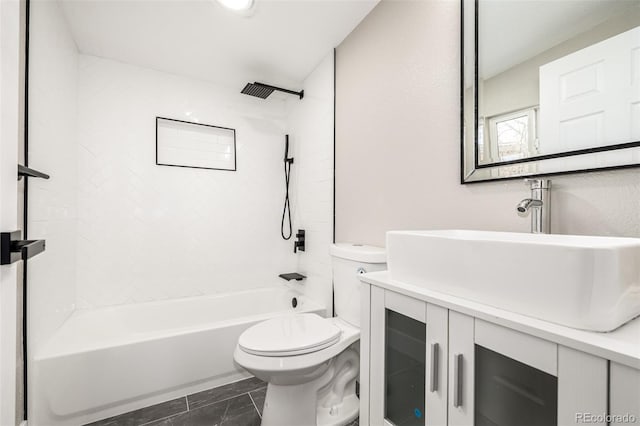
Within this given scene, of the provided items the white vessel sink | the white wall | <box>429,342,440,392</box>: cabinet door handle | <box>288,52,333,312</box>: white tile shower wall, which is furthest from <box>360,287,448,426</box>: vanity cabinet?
<box>288,52,333,312</box>: white tile shower wall

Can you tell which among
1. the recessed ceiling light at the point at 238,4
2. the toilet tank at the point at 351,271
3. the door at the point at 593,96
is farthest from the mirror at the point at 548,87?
the recessed ceiling light at the point at 238,4

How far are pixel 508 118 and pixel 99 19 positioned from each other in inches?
91.1

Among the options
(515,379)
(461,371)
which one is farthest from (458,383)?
(515,379)

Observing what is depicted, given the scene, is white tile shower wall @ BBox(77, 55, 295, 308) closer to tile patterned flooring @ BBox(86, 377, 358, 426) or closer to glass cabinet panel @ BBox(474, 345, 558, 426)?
tile patterned flooring @ BBox(86, 377, 358, 426)

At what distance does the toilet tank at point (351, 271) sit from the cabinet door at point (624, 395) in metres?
0.99

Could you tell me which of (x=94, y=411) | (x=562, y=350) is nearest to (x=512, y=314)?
(x=562, y=350)

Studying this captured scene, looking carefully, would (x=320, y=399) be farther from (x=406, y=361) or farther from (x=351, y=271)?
(x=406, y=361)

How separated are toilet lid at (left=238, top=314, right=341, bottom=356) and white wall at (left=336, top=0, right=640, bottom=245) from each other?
588 mm

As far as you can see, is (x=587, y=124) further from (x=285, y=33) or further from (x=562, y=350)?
(x=285, y=33)

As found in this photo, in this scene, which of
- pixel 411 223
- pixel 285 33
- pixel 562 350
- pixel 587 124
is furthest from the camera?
pixel 285 33

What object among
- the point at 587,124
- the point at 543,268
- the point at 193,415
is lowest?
the point at 193,415

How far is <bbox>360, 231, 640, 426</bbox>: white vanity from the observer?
0.56 metres

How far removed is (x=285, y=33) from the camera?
195 cm

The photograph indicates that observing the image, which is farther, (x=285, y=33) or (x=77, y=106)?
(x=77, y=106)
